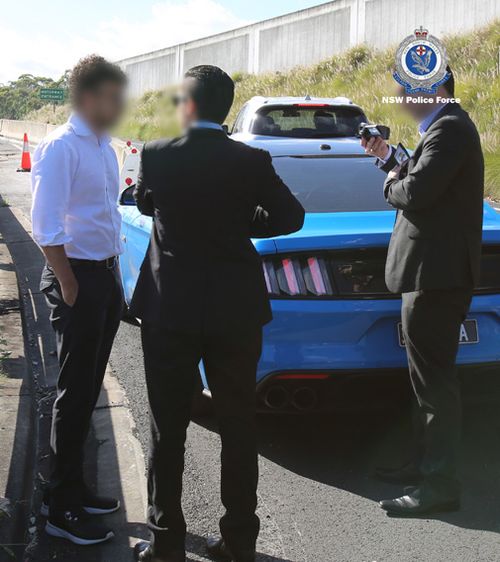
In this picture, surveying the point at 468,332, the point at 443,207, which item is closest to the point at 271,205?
the point at 443,207

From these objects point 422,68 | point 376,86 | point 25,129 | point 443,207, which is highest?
point 376,86

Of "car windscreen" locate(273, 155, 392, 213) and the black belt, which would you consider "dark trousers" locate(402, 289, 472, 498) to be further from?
the black belt

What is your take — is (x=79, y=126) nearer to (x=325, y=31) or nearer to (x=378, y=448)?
(x=378, y=448)

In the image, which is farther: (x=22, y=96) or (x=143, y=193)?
(x=22, y=96)

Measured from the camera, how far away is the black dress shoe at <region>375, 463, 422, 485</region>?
3732 millimetres

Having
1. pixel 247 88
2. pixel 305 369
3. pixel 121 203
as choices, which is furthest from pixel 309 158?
pixel 247 88

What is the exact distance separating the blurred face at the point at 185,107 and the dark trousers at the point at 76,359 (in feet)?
2.60

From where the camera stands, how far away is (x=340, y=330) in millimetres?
3705

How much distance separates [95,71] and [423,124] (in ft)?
4.60

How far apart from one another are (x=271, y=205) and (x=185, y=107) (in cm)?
44

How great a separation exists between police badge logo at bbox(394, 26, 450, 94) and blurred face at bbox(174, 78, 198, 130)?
3.87 ft

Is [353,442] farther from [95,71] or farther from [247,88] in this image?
[247,88]

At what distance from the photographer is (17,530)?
10.7 ft

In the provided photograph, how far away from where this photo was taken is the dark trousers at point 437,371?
3.43 meters
